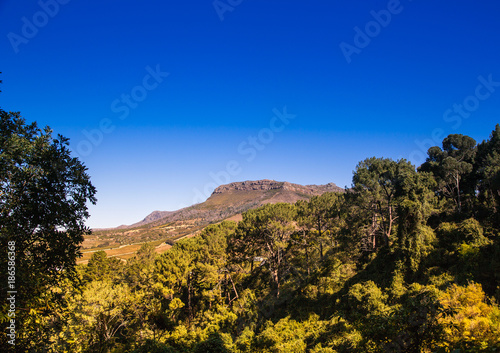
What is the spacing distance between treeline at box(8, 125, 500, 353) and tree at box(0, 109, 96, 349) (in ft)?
2.63

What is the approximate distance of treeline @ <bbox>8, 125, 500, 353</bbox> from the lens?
8.81 metres

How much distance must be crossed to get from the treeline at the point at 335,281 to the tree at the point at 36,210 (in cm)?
80

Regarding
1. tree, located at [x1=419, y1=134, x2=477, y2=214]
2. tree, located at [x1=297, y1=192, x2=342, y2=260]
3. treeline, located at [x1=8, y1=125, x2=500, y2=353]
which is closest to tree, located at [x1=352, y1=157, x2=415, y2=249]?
treeline, located at [x1=8, y1=125, x2=500, y2=353]

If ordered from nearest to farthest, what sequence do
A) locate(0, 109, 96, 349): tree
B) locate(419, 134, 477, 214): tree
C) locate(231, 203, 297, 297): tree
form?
locate(0, 109, 96, 349): tree, locate(231, 203, 297, 297): tree, locate(419, 134, 477, 214): tree

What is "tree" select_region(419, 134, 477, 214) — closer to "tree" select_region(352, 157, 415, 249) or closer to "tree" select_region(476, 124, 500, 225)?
"tree" select_region(476, 124, 500, 225)

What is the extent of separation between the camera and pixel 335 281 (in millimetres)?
25062

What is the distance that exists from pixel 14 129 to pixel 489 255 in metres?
26.0

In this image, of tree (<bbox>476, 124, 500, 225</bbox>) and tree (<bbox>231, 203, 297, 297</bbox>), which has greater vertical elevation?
tree (<bbox>476, 124, 500, 225</bbox>)

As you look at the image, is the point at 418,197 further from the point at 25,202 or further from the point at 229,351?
the point at 25,202

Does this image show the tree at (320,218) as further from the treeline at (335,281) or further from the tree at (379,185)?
the tree at (379,185)

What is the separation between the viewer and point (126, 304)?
23422mm

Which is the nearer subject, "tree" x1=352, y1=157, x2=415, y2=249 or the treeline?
the treeline

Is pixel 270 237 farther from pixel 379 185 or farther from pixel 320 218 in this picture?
pixel 379 185

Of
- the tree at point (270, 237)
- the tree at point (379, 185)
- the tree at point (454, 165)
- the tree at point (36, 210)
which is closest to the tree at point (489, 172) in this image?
the tree at point (454, 165)
